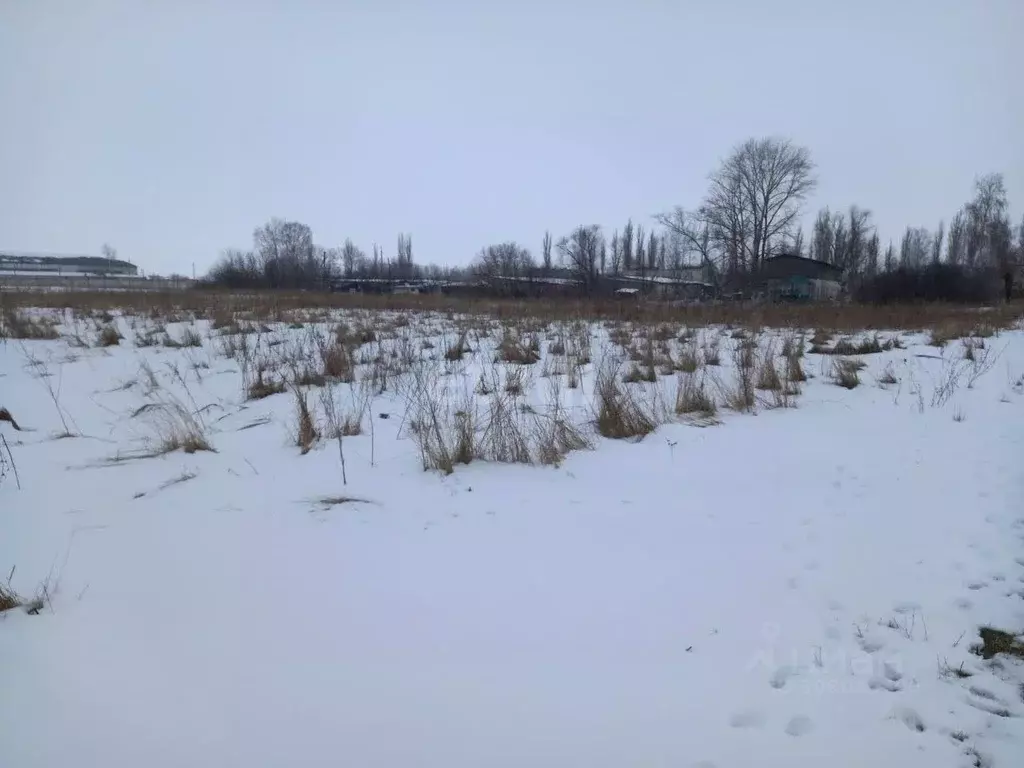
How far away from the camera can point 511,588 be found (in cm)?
227

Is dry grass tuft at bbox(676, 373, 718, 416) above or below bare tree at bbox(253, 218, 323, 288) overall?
below

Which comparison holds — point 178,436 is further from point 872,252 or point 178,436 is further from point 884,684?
point 872,252

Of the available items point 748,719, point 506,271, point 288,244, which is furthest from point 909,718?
point 288,244

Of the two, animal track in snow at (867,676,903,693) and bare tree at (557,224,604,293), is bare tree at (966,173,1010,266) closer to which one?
bare tree at (557,224,604,293)

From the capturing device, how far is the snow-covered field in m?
1.58

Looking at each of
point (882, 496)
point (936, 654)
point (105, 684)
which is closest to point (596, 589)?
point (936, 654)

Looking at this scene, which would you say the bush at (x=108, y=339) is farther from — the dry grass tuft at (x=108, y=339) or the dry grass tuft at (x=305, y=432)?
the dry grass tuft at (x=305, y=432)

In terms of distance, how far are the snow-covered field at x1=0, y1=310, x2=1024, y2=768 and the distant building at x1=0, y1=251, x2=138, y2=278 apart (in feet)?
175

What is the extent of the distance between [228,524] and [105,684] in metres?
1.10

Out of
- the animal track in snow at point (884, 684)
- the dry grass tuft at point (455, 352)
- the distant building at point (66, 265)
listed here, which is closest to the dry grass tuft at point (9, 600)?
the animal track in snow at point (884, 684)

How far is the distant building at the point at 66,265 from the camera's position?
46.7 meters

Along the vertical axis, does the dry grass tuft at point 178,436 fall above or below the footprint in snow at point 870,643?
above

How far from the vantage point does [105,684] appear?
171 cm

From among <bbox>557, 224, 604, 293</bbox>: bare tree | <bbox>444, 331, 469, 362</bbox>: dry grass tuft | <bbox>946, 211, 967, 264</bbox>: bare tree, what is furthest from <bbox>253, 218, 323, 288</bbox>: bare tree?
<bbox>946, 211, 967, 264</bbox>: bare tree
